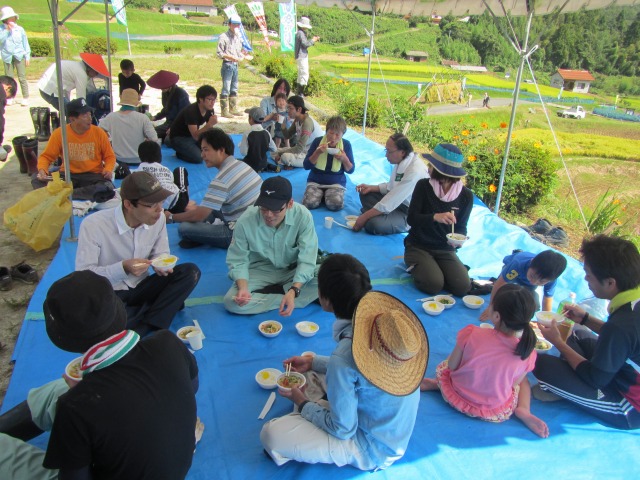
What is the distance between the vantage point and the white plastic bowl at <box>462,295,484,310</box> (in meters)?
3.97

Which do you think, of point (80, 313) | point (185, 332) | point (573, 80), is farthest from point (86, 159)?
point (573, 80)

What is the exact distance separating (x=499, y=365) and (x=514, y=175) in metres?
5.05

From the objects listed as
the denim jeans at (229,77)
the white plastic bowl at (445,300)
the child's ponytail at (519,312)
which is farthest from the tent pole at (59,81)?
the denim jeans at (229,77)

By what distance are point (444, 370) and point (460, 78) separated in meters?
37.7

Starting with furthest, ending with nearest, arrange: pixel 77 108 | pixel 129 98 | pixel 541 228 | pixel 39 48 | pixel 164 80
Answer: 1. pixel 39 48
2. pixel 164 80
3. pixel 129 98
4. pixel 541 228
5. pixel 77 108

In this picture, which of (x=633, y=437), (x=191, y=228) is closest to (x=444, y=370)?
(x=633, y=437)

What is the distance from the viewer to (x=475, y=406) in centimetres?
276

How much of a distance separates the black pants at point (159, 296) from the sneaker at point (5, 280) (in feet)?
4.88

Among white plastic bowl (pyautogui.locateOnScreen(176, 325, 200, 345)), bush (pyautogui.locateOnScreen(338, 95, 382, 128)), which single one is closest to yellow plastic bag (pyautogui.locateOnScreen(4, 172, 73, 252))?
white plastic bowl (pyautogui.locateOnScreen(176, 325, 200, 345))

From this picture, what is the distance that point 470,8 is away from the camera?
25.8ft

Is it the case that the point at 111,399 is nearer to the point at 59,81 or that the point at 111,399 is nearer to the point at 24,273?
the point at 24,273

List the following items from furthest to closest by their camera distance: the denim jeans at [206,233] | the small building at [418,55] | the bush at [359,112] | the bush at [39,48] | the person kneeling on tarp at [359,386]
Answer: the small building at [418,55] → the bush at [39,48] → the bush at [359,112] → the denim jeans at [206,233] → the person kneeling on tarp at [359,386]

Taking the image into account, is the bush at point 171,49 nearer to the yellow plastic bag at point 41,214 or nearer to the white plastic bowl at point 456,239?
the yellow plastic bag at point 41,214

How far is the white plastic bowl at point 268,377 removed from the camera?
2857 mm
